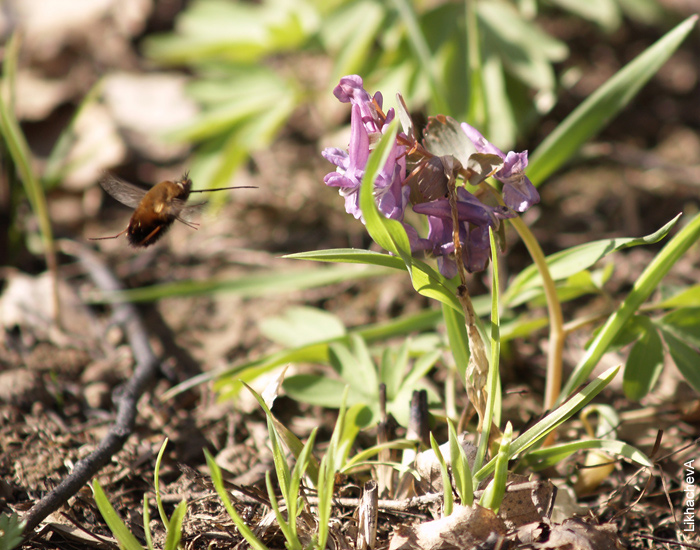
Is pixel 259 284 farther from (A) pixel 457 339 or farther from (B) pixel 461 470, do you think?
(B) pixel 461 470

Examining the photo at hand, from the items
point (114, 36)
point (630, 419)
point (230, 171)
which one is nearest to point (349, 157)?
point (630, 419)

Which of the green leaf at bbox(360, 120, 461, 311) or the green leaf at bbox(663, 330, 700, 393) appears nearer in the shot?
the green leaf at bbox(360, 120, 461, 311)

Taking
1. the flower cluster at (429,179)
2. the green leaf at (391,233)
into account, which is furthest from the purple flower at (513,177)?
the green leaf at (391,233)

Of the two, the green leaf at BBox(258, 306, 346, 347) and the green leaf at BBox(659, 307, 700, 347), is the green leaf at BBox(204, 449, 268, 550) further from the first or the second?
the green leaf at BBox(659, 307, 700, 347)

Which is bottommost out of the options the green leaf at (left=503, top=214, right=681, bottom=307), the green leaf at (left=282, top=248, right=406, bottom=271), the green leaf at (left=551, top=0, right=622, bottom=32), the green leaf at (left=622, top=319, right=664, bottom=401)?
the green leaf at (left=622, top=319, right=664, bottom=401)

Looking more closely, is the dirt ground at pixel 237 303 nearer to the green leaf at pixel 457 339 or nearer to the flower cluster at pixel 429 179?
the green leaf at pixel 457 339

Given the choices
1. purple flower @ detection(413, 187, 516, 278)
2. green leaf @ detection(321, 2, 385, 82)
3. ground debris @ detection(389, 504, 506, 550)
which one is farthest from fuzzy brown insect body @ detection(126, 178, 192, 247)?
green leaf @ detection(321, 2, 385, 82)

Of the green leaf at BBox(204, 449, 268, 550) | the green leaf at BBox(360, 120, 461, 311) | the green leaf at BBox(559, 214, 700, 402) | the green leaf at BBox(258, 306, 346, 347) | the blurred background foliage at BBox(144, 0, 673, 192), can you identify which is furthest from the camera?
the blurred background foliage at BBox(144, 0, 673, 192)

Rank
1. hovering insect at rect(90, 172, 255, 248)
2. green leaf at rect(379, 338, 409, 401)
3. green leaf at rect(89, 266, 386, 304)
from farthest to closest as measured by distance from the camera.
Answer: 1. green leaf at rect(89, 266, 386, 304)
2. green leaf at rect(379, 338, 409, 401)
3. hovering insect at rect(90, 172, 255, 248)
